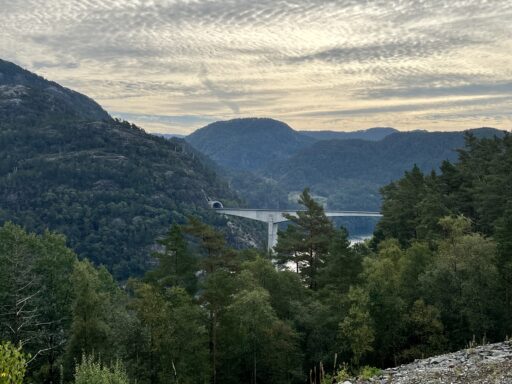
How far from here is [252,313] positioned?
35.6 metres

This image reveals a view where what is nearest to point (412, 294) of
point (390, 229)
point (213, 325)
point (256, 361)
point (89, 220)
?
point (256, 361)

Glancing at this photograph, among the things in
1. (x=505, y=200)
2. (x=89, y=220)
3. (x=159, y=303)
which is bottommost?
(x=89, y=220)

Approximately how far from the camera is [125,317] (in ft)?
Answer: 107

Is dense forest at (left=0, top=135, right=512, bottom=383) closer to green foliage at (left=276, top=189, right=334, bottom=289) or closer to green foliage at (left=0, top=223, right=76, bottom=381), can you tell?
green foliage at (left=0, top=223, right=76, bottom=381)

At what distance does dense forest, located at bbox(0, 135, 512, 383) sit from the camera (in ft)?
107

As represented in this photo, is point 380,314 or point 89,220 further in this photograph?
point 89,220

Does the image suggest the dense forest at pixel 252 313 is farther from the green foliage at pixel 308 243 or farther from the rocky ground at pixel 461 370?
the green foliage at pixel 308 243

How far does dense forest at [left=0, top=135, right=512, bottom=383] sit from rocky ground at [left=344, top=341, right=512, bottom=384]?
3653 millimetres

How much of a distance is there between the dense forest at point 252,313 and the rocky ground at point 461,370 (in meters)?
3.65

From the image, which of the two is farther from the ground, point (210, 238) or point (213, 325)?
point (210, 238)

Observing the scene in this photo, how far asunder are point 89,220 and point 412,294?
552 feet

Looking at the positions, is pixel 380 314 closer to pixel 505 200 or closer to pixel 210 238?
pixel 210 238

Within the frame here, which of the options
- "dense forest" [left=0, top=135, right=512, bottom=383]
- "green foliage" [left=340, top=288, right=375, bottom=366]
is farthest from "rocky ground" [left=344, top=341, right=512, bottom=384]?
"green foliage" [left=340, top=288, right=375, bottom=366]

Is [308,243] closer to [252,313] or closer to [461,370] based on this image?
[252,313]
